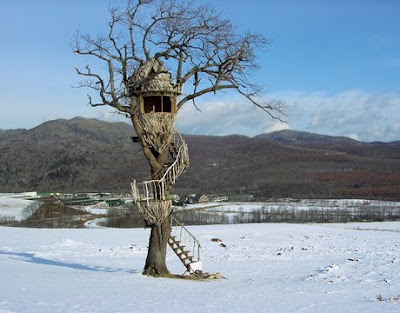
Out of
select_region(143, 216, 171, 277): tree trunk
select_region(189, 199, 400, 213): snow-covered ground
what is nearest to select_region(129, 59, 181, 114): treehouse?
select_region(143, 216, 171, 277): tree trunk

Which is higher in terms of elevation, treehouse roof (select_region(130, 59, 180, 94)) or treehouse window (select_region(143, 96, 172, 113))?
treehouse roof (select_region(130, 59, 180, 94))

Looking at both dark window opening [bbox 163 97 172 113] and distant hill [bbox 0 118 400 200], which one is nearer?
dark window opening [bbox 163 97 172 113]

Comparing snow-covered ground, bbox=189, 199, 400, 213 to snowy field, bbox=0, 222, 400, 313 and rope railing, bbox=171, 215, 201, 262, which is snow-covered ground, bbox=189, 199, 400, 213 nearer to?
rope railing, bbox=171, 215, 201, 262

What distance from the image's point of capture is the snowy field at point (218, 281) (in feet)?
47.7

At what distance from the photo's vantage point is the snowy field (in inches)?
572

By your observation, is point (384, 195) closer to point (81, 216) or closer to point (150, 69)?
point (81, 216)

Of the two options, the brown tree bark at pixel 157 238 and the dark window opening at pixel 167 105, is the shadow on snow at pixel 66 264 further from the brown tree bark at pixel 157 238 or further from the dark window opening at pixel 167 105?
the dark window opening at pixel 167 105

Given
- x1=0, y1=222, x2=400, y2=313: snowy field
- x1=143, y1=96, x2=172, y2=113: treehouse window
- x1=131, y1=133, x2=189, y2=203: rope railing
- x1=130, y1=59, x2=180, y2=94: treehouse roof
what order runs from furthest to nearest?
x1=143, y1=96, x2=172, y2=113: treehouse window → x1=130, y1=59, x2=180, y2=94: treehouse roof → x1=131, y1=133, x2=189, y2=203: rope railing → x1=0, y1=222, x2=400, y2=313: snowy field

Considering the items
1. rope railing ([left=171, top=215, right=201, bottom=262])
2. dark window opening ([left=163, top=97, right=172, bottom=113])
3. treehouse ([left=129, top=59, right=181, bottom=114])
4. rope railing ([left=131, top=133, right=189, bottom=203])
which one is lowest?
rope railing ([left=171, top=215, right=201, bottom=262])

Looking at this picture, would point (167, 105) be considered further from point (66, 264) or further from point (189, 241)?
point (189, 241)

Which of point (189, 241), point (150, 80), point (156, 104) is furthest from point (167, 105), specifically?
point (189, 241)

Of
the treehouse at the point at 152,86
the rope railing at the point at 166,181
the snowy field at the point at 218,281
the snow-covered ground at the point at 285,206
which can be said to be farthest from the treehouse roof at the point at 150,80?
the snow-covered ground at the point at 285,206

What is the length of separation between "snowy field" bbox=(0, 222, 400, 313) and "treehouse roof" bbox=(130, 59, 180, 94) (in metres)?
7.04

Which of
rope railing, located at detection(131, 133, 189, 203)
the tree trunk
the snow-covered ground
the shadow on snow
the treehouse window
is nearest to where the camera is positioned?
rope railing, located at detection(131, 133, 189, 203)
